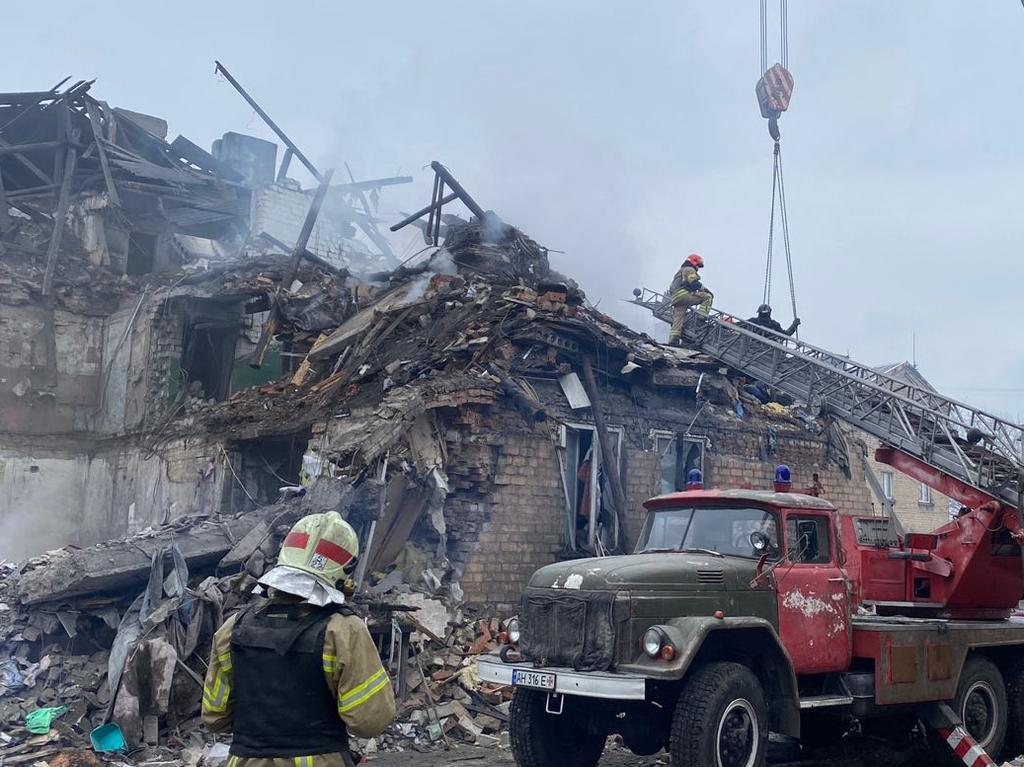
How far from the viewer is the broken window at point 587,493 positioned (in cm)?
1191

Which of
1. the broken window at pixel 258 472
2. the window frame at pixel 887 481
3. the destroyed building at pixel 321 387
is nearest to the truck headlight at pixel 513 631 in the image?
the destroyed building at pixel 321 387

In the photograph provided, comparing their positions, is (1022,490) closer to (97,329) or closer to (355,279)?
(355,279)

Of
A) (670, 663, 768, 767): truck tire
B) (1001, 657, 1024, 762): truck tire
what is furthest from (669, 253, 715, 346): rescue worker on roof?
(670, 663, 768, 767): truck tire

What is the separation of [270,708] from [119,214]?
19183mm

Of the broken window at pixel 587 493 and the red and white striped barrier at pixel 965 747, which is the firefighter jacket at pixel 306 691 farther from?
the broken window at pixel 587 493

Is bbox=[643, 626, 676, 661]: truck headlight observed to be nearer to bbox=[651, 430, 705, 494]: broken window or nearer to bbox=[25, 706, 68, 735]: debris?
bbox=[25, 706, 68, 735]: debris

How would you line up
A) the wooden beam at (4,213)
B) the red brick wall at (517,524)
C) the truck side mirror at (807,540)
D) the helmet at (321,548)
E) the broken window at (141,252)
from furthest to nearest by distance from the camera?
the broken window at (141,252) → the wooden beam at (4,213) → the red brick wall at (517,524) → the truck side mirror at (807,540) → the helmet at (321,548)

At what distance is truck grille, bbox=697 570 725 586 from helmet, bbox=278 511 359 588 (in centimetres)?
377

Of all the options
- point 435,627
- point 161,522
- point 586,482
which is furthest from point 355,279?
point 435,627

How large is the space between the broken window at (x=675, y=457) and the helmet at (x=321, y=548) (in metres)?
9.73

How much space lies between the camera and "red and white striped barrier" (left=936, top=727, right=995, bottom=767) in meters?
7.26

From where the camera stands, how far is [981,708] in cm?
844

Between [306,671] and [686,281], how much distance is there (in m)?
13.0

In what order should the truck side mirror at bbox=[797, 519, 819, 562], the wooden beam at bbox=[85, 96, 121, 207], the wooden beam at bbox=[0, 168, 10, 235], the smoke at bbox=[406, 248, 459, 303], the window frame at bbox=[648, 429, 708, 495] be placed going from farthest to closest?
1. the wooden beam at bbox=[85, 96, 121, 207]
2. the wooden beam at bbox=[0, 168, 10, 235]
3. the smoke at bbox=[406, 248, 459, 303]
4. the window frame at bbox=[648, 429, 708, 495]
5. the truck side mirror at bbox=[797, 519, 819, 562]
